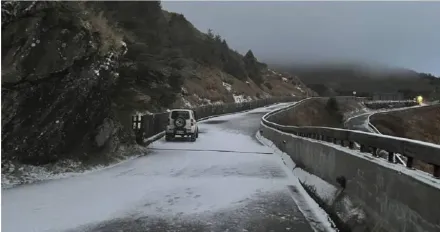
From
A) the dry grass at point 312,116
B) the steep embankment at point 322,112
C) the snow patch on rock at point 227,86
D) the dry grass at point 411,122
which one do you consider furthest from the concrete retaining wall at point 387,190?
the snow patch on rock at point 227,86

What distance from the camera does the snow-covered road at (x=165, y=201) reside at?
760 cm

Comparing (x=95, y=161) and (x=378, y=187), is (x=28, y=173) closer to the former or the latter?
(x=95, y=161)

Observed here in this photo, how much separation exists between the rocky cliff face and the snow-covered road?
3.95 feet

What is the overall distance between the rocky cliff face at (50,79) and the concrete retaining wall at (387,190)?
22.8 feet

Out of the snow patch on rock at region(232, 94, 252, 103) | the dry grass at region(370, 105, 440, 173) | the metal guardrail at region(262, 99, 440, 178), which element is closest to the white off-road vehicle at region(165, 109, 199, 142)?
the metal guardrail at region(262, 99, 440, 178)

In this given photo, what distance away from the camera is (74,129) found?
13328 millimetres

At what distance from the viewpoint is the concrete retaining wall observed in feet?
15.7

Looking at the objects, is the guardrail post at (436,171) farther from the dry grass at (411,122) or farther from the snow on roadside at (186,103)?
the dry grass at (411,122)

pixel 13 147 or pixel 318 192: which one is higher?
pixel 13 147

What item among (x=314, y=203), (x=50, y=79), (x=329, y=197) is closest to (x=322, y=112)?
(x=50, y=79)

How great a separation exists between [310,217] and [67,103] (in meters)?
7.41

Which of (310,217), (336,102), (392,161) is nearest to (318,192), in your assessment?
(310,217)

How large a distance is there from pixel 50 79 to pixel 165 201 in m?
4.84

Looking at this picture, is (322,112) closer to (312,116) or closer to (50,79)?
(312,116)
